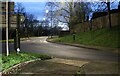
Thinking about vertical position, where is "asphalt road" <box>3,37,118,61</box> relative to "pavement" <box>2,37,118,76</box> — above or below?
below

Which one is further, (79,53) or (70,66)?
(79,53)

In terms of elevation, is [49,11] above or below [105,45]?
above

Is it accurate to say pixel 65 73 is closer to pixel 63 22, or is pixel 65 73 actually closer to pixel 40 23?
pixel 63 22

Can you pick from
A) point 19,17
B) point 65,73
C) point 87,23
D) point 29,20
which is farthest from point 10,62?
point 29,20

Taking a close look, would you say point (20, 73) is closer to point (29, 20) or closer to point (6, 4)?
point (6, 4)

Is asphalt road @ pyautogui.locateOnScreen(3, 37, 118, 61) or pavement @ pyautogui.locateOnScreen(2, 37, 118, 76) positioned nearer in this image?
pavement @ pyautogui.locateOnScreen(2, 37, 118, 76)

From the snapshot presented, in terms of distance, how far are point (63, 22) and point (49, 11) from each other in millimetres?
7513

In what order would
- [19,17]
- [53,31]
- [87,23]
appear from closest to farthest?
[19,17] < [87,23] < [53,31]

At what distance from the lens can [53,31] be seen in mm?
83688

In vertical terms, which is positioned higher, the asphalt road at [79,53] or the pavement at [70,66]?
the pavement at [70,66]

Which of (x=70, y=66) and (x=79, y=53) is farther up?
(x=70, y=66)

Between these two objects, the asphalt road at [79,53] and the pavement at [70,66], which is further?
the asphalt road at [79,53]

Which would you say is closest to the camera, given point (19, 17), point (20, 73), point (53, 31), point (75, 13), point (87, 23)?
point (20, 73)

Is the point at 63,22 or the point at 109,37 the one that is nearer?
the point at 109,37
